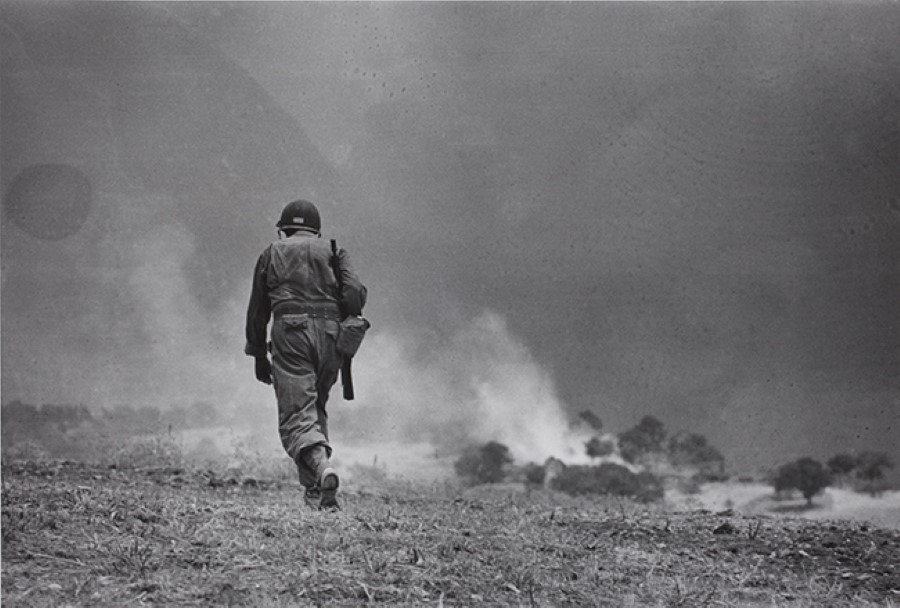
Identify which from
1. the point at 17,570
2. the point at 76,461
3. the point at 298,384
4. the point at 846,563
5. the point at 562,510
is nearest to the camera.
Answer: the point at 17,570

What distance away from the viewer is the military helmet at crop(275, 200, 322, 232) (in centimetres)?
734

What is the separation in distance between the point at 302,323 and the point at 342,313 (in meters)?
0.40

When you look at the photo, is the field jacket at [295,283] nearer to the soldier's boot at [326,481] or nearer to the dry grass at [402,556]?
the soldier's boot at [326,481]

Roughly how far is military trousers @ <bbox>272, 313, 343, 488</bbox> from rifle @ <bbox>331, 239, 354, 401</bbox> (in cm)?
13

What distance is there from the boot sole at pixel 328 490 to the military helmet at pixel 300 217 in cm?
197

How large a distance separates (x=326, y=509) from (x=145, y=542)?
1698 millimetres

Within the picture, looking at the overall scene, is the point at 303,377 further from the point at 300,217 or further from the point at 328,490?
the point at 300,217

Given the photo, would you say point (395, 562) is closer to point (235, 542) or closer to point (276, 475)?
Result: point (235, 542)

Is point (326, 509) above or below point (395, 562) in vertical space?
above

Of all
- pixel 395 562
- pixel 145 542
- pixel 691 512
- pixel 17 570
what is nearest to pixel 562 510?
pixel 691 512

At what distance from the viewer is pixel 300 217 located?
7340mm

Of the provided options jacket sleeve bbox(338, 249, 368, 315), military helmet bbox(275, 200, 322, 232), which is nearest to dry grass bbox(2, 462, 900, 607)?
jacket sleeve bbox(338, 249, 368, 315)

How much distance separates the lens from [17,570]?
4.39 m

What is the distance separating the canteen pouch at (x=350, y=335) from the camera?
282 inches
